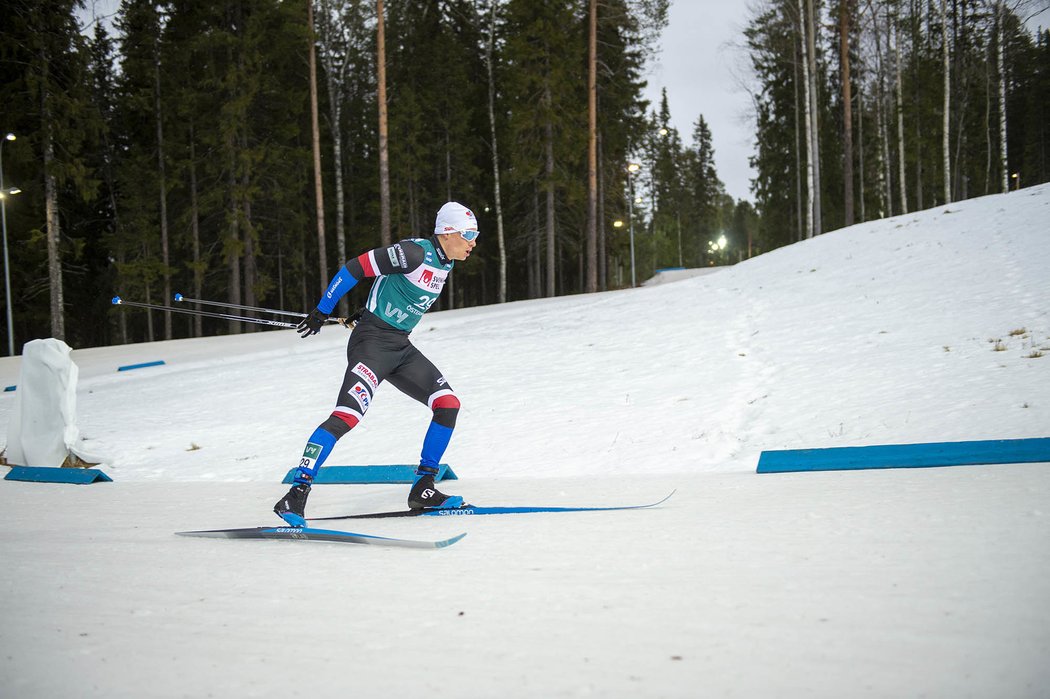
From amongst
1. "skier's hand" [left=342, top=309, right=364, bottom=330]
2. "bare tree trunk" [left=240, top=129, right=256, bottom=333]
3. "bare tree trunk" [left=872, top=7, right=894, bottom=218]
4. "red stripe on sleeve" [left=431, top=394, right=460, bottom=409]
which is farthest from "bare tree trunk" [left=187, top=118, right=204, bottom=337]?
"bare tree trunk" [left=872, top=7, right=894, bottom=218]

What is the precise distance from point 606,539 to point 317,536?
1.74 m

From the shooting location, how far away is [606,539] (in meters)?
4.35

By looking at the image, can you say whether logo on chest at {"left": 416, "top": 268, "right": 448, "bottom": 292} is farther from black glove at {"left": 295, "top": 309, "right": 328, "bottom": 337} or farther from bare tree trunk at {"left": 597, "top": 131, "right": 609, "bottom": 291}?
bare tree trunk at {"left": 597, "top": 131, "right": 609, "bottom": 291}

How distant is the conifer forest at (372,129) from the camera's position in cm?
2695

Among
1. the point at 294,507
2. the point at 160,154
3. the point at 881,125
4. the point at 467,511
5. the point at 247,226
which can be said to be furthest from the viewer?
the point at 881,125

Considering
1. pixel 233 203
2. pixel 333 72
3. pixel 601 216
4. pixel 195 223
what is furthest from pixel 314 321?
pixel 601 216

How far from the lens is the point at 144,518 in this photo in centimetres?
583

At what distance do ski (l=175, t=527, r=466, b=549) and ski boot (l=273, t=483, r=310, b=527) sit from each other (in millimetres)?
115

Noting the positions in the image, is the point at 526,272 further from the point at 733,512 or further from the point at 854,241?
the point at 733,512

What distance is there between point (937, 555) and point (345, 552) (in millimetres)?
3032

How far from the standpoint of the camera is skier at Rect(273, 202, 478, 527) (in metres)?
5.57

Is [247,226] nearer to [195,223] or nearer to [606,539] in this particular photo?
[195,223]

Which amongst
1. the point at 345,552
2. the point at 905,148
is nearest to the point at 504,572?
the point at 345,552

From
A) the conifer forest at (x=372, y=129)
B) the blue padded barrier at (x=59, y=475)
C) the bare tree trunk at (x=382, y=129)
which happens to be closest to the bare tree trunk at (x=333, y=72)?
the conifer forest at (x=372, y=129)
